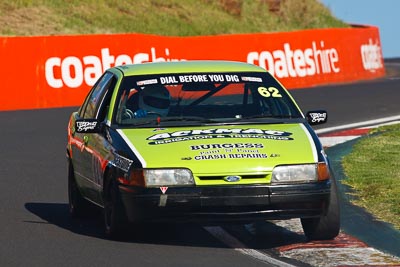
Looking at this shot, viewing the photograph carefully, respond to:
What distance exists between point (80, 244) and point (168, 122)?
127 cm

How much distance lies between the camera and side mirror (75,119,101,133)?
34.8 ft

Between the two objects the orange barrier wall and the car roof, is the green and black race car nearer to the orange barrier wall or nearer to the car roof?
the car roof

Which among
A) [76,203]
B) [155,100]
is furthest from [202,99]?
[76,203]

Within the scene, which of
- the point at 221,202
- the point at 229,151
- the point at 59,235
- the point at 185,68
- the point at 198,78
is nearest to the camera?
the point at 221,202

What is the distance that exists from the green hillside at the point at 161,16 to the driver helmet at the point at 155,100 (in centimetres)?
2755

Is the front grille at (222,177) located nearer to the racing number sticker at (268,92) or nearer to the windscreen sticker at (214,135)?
the windscreen sticker at (214,135)

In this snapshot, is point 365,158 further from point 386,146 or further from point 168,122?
point 168,122

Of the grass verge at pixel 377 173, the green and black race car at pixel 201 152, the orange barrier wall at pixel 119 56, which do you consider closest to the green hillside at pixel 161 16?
the orange barrier wall at pixel 119 56

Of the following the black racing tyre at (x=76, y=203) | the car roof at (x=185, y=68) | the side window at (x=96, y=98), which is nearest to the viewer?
the car roof at (x=185, y=68)

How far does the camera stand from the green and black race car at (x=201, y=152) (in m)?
9.47

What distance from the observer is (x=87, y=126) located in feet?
34.8

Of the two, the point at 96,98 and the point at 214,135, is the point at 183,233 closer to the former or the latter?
the point at 214,135

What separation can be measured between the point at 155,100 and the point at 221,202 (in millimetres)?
1711

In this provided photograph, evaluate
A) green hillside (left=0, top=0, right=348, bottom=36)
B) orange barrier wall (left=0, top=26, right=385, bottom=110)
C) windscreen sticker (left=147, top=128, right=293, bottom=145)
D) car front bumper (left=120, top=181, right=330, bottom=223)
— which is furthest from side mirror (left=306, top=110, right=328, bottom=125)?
green hillside (left=0, top=0, right=348, bottom=36)
